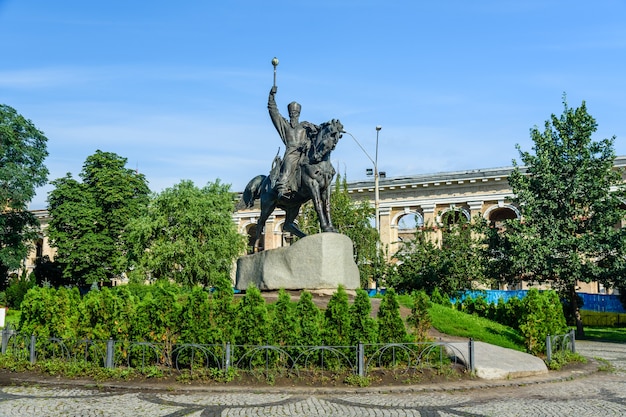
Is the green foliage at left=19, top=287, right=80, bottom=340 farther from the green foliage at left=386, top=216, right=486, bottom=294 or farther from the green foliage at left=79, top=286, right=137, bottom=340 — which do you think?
the green foliage at left=386, top=216, right=486, bottom=294

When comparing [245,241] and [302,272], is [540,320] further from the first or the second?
[245,241]

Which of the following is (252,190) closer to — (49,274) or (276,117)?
(276,117)

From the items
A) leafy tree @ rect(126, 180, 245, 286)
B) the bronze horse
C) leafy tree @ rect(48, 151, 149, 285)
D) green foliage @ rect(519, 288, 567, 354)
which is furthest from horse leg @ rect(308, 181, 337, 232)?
leafy tree @ rect(48, 151, 149, 285)

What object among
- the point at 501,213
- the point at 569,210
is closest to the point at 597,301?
the point at 501,213

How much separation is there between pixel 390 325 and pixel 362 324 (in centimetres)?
63

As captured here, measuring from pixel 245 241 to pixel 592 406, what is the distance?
39.9 meters

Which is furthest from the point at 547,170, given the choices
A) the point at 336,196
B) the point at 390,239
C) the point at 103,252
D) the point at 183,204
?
the point at 103,252

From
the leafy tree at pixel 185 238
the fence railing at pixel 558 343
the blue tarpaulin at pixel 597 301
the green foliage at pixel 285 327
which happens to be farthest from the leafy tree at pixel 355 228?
the green foliage at pixel 285 327

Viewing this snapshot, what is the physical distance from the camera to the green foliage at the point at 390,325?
477 inches

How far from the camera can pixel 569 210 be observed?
87.5 ft

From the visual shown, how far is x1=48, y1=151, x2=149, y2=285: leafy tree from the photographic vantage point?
50.9 m

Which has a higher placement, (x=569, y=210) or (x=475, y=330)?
(x=569, y=210)

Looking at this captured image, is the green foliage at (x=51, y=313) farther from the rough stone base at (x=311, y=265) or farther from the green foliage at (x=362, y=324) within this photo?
the green foliage at (x=362, y=324)

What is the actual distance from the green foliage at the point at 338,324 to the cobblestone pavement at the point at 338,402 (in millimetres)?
1437
